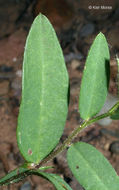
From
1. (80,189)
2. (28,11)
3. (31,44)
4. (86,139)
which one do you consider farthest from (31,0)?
(31,44)

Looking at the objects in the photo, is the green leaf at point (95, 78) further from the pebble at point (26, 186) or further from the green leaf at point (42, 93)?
the pebble at point (26, 186)

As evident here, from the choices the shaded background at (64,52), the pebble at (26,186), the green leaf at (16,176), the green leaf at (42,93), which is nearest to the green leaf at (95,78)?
the green leaf at (42,93)

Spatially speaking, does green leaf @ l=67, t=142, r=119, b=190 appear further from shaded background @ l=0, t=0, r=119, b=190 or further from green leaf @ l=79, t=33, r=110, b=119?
shaded background @ l=0, t=0, r=119, b=190

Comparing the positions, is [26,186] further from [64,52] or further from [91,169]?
[64,52]

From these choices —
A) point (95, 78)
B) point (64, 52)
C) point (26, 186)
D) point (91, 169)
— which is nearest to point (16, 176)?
point (91, 169)

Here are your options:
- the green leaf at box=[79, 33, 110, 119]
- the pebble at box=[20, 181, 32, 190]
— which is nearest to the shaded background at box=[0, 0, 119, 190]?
the pebble at box=[20, 181, 32, 190]

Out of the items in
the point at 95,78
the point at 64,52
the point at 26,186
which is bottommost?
the point at 26,186

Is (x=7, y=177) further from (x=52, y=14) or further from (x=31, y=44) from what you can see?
(x=52, y=14)
